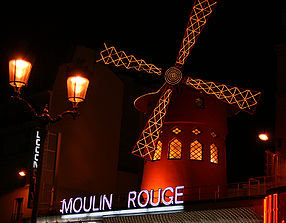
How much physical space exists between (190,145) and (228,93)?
202cm

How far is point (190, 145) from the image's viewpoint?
16328mm

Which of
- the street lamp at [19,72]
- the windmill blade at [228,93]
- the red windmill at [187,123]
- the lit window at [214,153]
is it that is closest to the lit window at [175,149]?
the red windmill at [187,123]

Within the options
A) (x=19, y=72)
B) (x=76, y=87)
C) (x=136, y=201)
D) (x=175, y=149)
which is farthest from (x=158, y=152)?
(x=19, y=72)

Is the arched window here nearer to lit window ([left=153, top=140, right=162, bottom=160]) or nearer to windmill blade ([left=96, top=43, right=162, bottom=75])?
lit window ([left=153, top=140, right=162, bottom=160])

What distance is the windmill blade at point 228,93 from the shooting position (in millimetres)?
16141

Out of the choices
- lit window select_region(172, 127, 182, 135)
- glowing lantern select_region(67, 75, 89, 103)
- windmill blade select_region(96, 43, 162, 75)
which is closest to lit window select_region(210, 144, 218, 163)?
lit window select_region(172, 127, 182, 135)

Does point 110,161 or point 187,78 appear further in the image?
point 110,161

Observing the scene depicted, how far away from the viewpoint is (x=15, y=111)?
20.0 meters

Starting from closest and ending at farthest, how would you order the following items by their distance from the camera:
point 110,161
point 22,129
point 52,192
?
point 52,192, point 22,129, point 110,161

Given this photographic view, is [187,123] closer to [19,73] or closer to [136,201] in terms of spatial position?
[136,201]

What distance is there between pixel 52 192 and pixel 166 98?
526cm

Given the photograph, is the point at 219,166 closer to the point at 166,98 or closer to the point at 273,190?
the point at 166,98

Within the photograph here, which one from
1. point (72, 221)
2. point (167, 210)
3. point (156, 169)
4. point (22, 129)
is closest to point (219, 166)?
point (156, 169)

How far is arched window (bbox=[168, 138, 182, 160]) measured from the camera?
1634 cm
